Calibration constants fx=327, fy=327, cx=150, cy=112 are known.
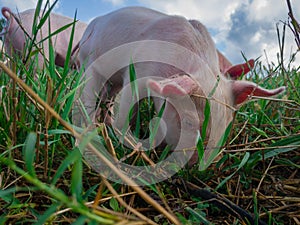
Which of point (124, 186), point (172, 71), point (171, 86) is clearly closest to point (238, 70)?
point (172, 71)

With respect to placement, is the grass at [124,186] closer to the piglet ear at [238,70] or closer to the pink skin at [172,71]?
the pink skin at [172,71]

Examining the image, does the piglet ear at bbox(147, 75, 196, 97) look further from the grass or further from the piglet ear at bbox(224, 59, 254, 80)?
the piglet ear at bbox(224, 59, 254, 80)

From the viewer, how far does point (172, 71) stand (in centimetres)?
136

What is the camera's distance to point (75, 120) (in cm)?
116

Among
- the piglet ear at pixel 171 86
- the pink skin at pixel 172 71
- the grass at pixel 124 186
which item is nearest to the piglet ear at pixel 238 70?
the pink skin at pixel 172 71

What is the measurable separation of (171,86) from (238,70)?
1032mm

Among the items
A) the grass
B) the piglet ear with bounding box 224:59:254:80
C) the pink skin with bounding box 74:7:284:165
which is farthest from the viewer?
the piglet ear with bounding box 224:59:254:80

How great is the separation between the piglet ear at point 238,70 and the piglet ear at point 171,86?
0.82m

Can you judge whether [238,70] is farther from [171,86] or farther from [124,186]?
[124,186]

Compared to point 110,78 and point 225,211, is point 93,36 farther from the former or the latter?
point 225,211

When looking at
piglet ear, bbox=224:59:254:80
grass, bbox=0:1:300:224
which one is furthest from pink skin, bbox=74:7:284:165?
grass, bbox=0:1:300:224

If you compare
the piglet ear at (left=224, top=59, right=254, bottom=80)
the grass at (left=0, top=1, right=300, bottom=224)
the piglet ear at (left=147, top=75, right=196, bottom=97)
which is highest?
the piglet ear at (left=147, top=75, right=196, bottom=97)

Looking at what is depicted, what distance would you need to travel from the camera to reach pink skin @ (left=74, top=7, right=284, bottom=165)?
3.80 feet

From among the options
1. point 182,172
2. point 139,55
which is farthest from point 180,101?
point 139,55
